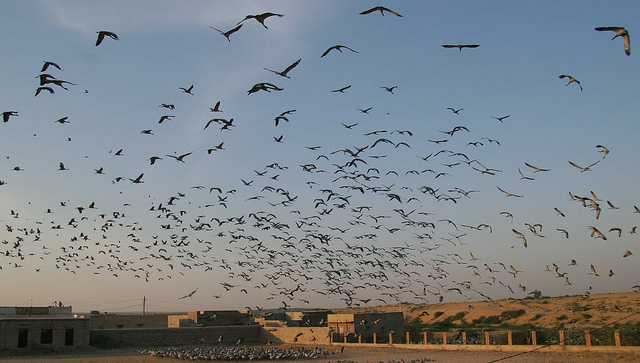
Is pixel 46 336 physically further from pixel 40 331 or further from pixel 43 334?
pixel 40 331

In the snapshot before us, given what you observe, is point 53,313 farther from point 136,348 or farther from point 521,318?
point 521,318

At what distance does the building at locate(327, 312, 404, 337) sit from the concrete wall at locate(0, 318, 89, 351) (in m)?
26.7

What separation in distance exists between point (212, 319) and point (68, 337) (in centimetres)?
2380

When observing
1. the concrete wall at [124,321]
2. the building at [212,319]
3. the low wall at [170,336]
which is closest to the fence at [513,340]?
the low wall at [170,336]

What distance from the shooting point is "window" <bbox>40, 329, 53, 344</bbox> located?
5922cm

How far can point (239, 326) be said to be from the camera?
74.2 metres

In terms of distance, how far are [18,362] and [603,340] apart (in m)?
46.6

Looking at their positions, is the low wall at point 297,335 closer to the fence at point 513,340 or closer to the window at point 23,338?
the fence at point 513,340

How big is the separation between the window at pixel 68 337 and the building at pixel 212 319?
2023 centimetres

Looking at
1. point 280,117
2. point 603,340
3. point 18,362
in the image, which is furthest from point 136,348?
point 280,117

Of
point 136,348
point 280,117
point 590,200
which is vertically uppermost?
point 280,117

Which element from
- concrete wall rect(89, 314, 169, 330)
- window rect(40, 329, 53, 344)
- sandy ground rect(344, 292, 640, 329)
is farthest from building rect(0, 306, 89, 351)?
sandy ground rect(344, 292, 640, 329)

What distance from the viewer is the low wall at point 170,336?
6494cm

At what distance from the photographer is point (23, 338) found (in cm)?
5800
